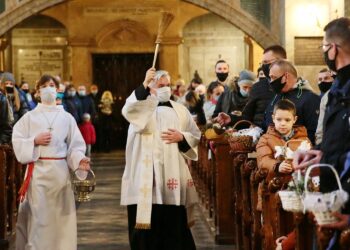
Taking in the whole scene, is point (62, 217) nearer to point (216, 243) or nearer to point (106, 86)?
point (216, 243)

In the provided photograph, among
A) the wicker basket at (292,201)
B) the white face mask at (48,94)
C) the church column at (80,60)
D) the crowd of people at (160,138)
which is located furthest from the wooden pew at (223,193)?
the church column at (80,60)

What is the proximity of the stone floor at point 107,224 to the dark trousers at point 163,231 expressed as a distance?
1324 mm

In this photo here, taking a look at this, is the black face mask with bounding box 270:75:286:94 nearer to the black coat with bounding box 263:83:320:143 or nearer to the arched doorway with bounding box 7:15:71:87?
the black coat with bounding box 263:83:320:143

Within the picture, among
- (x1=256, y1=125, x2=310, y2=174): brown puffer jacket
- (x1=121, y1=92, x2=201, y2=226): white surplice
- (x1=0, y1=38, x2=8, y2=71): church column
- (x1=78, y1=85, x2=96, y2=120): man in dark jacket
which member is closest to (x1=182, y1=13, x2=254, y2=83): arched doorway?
(x1=78, y1=85, x2=96, y2=120): man in dark jacket

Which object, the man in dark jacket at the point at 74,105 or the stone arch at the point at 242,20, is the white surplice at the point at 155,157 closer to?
the stone arch at the point at 242,20

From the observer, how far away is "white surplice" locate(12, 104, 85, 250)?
325 inches

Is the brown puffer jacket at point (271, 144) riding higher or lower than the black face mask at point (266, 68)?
lower

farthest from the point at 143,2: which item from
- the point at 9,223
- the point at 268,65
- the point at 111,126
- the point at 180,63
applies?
the point at 268,65

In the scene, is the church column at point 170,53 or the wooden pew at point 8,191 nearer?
the wooden pew at point 8,191

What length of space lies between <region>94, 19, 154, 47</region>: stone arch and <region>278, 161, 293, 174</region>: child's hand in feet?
64.6

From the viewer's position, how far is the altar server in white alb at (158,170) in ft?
27.5

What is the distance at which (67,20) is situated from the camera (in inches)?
1016

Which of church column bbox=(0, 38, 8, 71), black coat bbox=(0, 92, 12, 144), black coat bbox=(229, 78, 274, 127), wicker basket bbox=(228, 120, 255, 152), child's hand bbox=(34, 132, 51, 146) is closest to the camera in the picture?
wicker basket bbox=(228, 120, 255, 152)

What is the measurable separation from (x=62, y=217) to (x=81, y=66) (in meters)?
17.6
